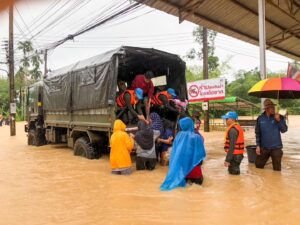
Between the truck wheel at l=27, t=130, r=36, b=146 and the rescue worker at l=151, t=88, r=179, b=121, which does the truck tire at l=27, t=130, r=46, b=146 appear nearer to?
the truck wheel at l=27, t=130, r=36, b=146

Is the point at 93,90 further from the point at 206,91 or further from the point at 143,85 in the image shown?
the point at 206,91

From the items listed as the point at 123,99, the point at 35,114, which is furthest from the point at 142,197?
the point at 35,114

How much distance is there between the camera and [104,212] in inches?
178

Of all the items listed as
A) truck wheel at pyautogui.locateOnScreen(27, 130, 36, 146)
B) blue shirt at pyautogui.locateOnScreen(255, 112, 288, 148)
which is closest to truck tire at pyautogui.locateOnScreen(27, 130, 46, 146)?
truck wheel at pyautogui.locateOnScreen(27, 130, 36, 146)

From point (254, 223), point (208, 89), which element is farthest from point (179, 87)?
point (208, 89)

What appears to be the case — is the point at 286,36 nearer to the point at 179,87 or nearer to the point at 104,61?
the point at 179,87

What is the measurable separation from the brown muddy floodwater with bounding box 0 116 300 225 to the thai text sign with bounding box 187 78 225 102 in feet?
32.6

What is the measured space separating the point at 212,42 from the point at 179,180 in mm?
48448

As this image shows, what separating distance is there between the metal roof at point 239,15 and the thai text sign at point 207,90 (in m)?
4.47

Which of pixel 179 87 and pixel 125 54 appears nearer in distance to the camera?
pixel 125 54

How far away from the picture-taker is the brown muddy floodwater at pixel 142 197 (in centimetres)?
423

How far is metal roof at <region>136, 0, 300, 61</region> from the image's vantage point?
30.8 feet

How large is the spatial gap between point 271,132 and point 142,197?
3.33 meters

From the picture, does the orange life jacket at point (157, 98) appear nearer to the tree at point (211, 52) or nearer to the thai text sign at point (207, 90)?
the thai text sign at point (207, 90)
